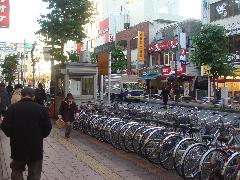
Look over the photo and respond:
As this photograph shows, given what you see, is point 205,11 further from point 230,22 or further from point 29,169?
point 29,169

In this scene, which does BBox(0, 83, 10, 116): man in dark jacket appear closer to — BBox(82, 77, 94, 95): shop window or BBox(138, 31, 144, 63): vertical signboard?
BBox(82, 77, 94, 95): shop window

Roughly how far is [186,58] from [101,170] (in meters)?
38.3

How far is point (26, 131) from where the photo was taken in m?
5.33

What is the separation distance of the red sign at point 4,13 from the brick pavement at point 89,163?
11.5 ft

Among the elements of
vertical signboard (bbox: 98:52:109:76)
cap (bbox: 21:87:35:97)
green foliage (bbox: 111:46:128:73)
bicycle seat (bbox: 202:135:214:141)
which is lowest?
bicycle seat (bbox: 202:135:214:141)

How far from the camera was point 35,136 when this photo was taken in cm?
536

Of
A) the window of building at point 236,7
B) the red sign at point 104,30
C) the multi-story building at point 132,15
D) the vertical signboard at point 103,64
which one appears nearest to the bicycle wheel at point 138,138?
the vertical signboard at point 103,64

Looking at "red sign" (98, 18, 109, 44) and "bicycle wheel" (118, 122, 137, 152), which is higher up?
"red sign" (98, 18, 109, 44)

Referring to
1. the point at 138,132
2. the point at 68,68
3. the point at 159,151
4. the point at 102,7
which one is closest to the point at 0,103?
the point at 68,68

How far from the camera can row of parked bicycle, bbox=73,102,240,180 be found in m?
6.58

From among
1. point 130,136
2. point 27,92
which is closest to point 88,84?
point 130,136

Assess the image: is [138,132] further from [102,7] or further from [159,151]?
[102,7]

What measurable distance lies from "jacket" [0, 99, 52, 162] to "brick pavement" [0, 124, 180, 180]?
2470 mm

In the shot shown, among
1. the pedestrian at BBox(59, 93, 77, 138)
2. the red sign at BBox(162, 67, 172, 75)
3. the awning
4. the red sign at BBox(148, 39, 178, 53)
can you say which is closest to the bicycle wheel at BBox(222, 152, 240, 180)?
the pedestrian at BBox(59, 93, 77, 138)
